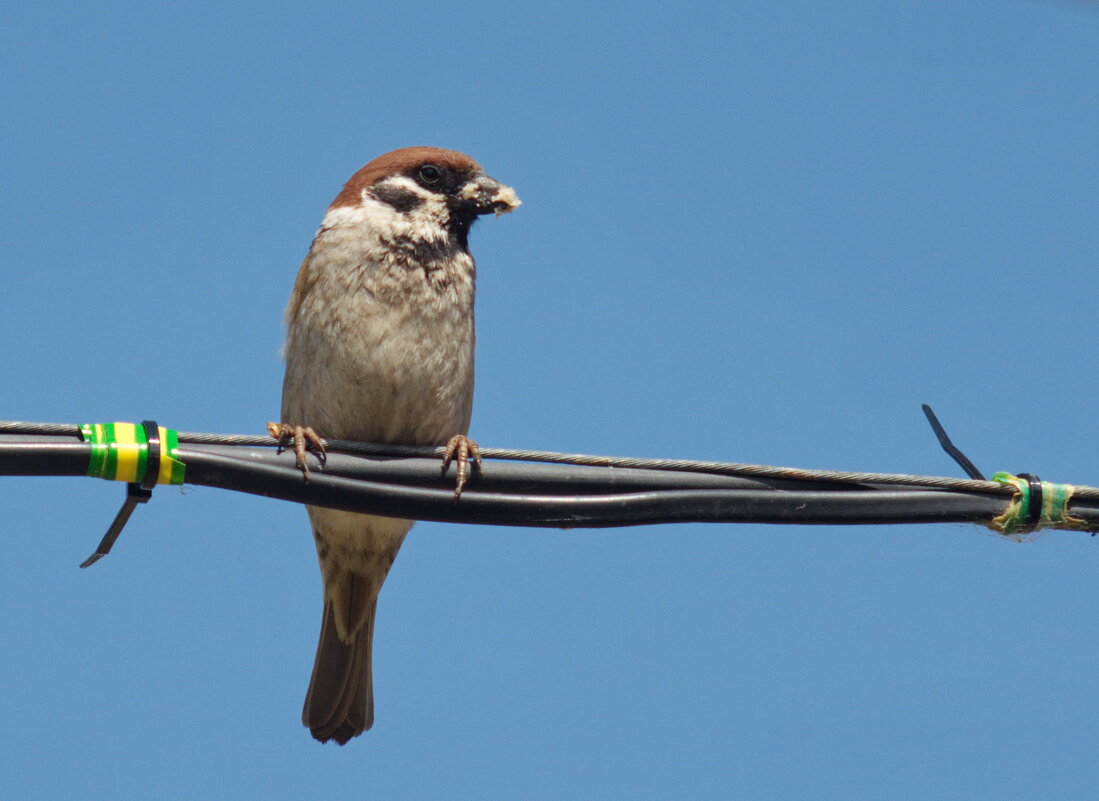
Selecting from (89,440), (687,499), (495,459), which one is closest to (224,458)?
(89,440)

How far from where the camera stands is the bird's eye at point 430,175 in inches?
233

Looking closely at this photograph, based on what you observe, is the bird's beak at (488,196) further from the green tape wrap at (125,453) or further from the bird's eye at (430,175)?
the green tape wrap at (125,453)

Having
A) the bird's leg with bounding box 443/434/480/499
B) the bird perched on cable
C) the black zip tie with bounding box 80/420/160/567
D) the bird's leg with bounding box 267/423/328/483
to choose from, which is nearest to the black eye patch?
the bird perched on cable

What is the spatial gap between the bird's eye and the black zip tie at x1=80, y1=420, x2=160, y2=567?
2734 mm

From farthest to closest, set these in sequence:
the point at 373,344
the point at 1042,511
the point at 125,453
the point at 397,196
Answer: the point at 397,196 < the point at 373,344 < the point at 1042,511 < the point at 125,453

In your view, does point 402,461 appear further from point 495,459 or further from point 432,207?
point 432,207

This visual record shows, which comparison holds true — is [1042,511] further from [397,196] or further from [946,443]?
[397,196]

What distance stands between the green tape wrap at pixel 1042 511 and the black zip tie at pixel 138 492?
7.55ft

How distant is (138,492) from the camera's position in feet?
11.1

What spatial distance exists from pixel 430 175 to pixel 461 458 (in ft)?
8.37

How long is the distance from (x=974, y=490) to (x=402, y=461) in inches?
63.2

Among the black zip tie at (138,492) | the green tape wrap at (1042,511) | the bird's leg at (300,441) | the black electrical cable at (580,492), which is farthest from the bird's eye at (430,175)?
the green tape wrap at (1042,511)

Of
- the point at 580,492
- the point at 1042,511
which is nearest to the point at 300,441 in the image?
the point at 580,492

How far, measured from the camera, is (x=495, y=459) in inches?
161
